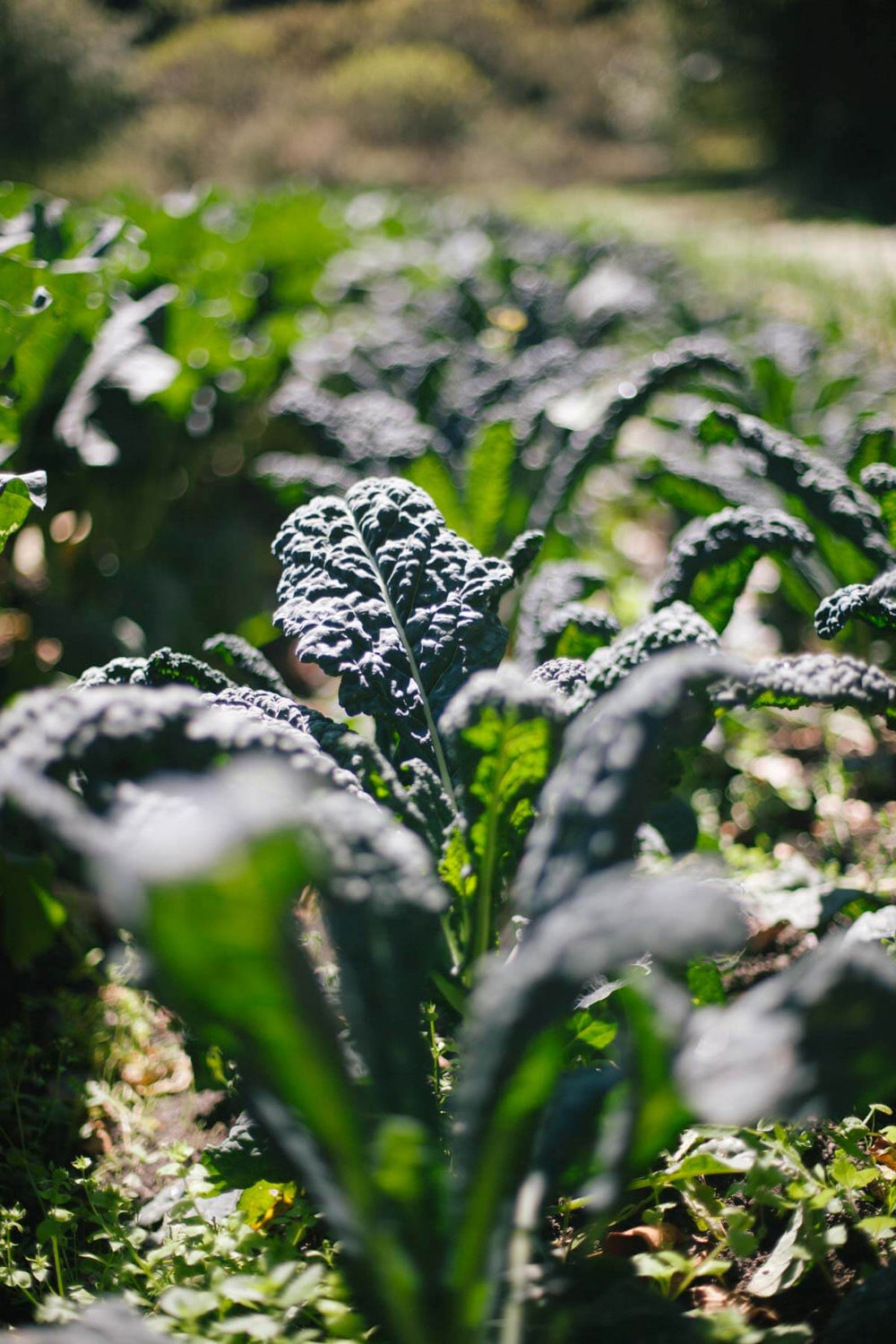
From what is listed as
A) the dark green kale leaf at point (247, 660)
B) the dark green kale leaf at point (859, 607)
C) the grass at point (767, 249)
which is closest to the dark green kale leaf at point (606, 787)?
the dark green kale leaf at point (859, 607)

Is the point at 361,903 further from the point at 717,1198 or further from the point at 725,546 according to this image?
the point at 725,546

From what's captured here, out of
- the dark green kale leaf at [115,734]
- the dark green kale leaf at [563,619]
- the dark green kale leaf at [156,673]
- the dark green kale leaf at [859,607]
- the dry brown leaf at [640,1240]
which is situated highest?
the dark green kale leaf at [115,734]

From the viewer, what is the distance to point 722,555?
1513 mm

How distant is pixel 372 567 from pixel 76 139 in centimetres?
1851

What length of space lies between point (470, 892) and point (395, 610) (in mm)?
438

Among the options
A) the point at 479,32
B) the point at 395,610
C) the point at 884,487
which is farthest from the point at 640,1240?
the point at 479,32

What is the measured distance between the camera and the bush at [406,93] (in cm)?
1886

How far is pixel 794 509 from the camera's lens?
1970 mm

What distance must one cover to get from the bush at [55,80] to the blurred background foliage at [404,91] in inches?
1.1

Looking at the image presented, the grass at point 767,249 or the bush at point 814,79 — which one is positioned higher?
the bush at point 814,79

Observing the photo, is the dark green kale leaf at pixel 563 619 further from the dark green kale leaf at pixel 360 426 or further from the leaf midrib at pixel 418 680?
the dark green kale leaf at pixel 360 426

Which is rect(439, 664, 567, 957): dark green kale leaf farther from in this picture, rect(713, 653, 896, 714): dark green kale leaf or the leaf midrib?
rect(713, 653, 896, 714): dark green kale leaf

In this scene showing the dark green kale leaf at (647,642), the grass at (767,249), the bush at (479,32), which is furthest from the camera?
the bush at (479,32)

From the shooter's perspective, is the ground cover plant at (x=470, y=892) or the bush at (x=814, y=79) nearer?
the ground cover plant at (x=470, y=892)
